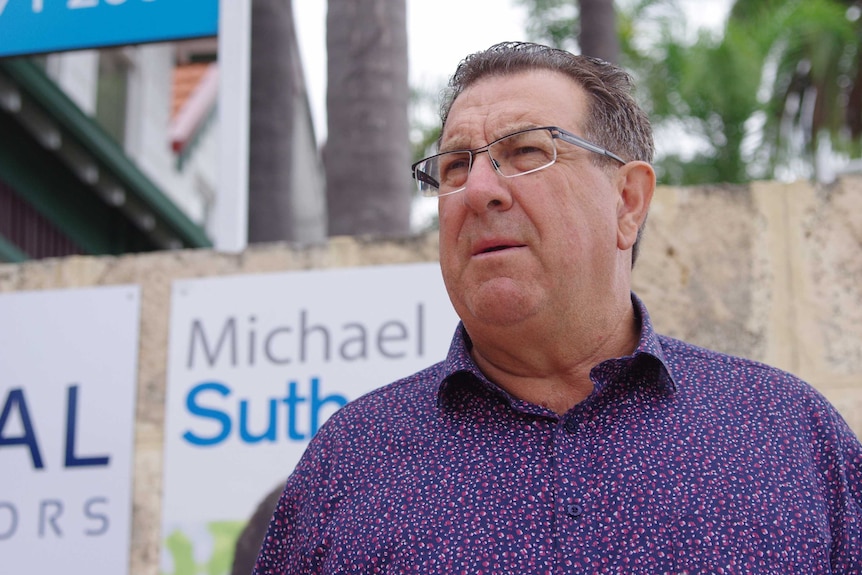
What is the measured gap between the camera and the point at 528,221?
5.82 feet

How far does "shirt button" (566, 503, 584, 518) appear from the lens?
1596mm

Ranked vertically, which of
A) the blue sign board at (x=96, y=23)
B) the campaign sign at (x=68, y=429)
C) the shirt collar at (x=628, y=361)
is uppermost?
the blue sign board at (x=96, y=23)

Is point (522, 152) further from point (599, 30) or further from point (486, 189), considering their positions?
point (599, 30)

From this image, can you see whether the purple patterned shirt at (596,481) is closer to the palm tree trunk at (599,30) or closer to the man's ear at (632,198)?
the man's ear at (632,198)

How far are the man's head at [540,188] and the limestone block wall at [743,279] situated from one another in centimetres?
109

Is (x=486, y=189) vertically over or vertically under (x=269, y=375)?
over

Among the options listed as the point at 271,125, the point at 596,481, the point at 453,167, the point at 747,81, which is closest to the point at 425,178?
the point at 453,167

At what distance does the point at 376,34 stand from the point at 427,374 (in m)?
2.50

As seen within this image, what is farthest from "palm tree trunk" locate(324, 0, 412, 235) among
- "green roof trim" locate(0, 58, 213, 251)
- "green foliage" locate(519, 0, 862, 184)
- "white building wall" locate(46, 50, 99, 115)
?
"green foliage" locate(519, 0, 862, 184)

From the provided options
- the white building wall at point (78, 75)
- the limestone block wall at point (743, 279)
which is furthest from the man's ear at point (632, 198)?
the white building wall at point (78, 75)

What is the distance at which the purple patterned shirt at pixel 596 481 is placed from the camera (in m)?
1.58

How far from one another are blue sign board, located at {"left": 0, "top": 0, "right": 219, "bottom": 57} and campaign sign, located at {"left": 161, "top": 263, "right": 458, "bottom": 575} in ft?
3.32

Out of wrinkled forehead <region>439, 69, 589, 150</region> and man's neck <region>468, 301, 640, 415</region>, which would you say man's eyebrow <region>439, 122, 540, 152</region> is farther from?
man's neck <region>468, 301, 640, 415</region>

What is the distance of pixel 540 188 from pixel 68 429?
2034mm
